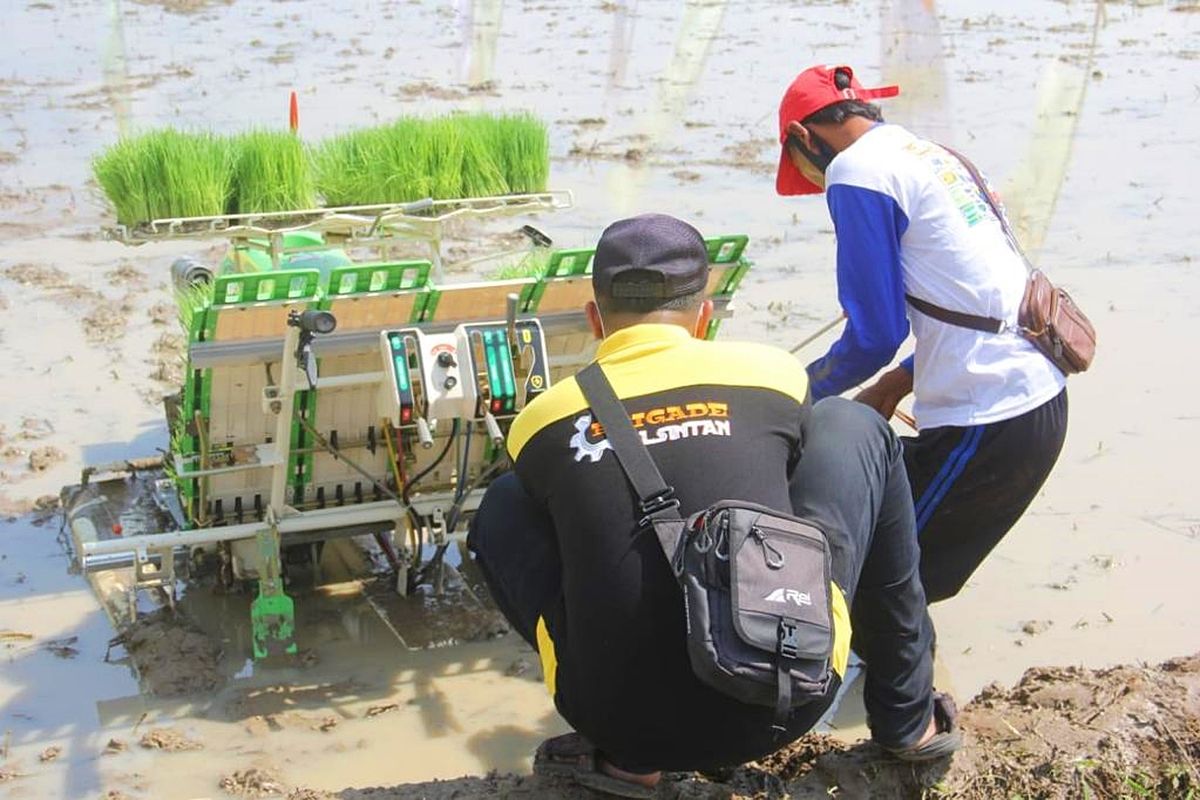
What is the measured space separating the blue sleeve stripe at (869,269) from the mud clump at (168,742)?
231 cm

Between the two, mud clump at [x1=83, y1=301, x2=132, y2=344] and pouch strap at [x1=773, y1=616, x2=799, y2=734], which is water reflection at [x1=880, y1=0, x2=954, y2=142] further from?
pouch strap at [x1=773, y1=616, x2=799, y2=734]

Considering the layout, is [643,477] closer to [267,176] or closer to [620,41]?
[267,176]

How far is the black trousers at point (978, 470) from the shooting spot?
404 centimetres

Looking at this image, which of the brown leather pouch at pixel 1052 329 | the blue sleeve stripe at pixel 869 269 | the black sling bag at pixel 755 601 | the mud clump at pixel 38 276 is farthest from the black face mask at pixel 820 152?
the mud clump at pixel 38 276

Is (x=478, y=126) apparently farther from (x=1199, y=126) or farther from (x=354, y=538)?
(x=1199, y=126)

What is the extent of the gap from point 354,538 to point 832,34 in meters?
12.6

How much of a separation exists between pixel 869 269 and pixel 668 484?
1.25 metres

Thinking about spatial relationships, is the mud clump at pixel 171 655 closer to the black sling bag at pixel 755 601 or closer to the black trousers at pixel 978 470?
the black trousers at pixel 978 470

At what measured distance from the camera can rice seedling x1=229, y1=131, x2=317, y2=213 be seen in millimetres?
6281

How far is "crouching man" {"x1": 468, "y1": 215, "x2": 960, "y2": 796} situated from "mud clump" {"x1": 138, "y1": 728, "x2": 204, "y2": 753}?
75.5 inches

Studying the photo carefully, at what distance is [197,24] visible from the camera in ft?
58.2

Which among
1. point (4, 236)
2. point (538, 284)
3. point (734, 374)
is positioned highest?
point (734, 374)

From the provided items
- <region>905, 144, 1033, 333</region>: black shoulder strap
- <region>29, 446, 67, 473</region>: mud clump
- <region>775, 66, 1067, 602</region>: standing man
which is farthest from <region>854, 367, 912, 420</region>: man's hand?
<region>29, 446, 67, 473</region>: mud clump

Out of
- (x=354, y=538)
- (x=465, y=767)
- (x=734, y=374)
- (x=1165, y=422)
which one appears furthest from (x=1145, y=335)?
(x=734, y=374)
